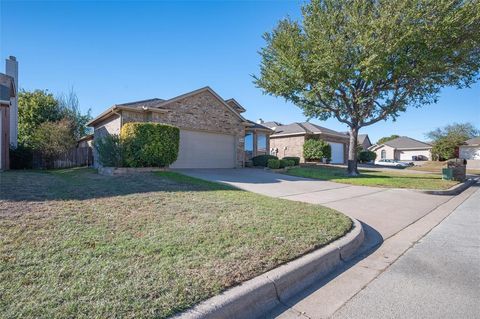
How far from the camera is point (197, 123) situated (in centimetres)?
1534

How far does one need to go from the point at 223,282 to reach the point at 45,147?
17.5m

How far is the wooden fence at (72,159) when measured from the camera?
51.8 ft

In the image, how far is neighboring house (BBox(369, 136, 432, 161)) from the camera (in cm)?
4449

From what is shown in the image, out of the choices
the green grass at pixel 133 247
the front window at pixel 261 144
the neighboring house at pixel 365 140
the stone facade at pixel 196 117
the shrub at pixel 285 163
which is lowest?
the green grass at pixel 133 247

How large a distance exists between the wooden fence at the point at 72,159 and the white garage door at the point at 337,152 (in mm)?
23162

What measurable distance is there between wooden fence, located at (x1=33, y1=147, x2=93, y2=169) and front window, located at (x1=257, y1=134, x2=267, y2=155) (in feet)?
40.0

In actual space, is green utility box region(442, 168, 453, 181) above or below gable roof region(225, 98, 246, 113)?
below

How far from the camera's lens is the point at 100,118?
16.1 m

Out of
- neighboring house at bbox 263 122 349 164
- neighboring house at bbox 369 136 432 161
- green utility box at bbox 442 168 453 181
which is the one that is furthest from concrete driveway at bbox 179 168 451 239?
neighboring house at bbox 369 136 432 161

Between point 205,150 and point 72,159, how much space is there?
9.68m

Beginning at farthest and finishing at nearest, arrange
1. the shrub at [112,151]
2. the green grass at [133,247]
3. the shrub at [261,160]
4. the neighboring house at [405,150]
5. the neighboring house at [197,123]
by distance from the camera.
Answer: the neighboring house at [405,150], the shrub at [261,160], the neighboring house at [197,123], the shrub at [112,151], the green grass at [133,247]

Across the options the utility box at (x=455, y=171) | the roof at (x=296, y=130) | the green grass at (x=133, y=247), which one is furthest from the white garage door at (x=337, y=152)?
the green grass at (x=133, y=247)

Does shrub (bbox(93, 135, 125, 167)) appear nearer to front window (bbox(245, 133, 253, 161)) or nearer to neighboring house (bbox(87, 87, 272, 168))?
neighboring house (bbox(87, 87, 272, 168))

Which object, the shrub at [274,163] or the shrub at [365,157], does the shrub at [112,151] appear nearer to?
the shrub at [274,163]
